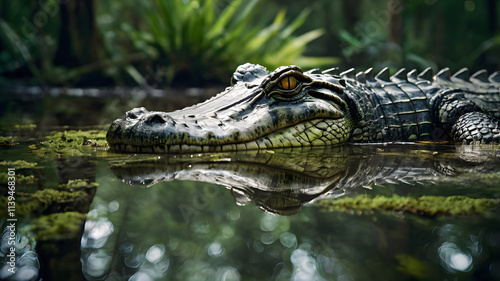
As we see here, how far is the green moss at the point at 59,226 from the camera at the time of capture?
58.3 inches

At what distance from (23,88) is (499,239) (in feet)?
34.8

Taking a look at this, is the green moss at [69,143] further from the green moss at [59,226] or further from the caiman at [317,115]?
the green moss at [59,226]

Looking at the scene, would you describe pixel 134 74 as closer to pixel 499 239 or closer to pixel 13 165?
pixel 13 165

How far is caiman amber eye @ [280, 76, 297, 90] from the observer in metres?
3.29

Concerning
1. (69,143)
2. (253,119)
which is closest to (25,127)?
(69,143)

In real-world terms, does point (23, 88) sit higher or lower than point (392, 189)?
higher

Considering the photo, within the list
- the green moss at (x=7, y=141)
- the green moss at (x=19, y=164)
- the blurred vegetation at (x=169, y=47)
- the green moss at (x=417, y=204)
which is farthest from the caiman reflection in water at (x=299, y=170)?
the blurred vegetation at (x=169, y=47)

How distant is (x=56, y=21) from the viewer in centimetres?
1198

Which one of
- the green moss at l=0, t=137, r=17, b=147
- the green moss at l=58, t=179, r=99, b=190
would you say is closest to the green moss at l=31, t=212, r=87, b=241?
the green moss at l=58, t=179, r=99, b=190

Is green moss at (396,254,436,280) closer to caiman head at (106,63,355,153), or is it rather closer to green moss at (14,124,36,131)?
caiman head at (106,63,355,153)

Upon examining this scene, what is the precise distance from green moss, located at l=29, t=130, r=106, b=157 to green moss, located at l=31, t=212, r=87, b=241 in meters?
1.33

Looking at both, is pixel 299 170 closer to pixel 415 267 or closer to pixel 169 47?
pixel 415 267

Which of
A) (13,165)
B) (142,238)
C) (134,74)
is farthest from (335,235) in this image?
(134,74)

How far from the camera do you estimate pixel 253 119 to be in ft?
9.98
